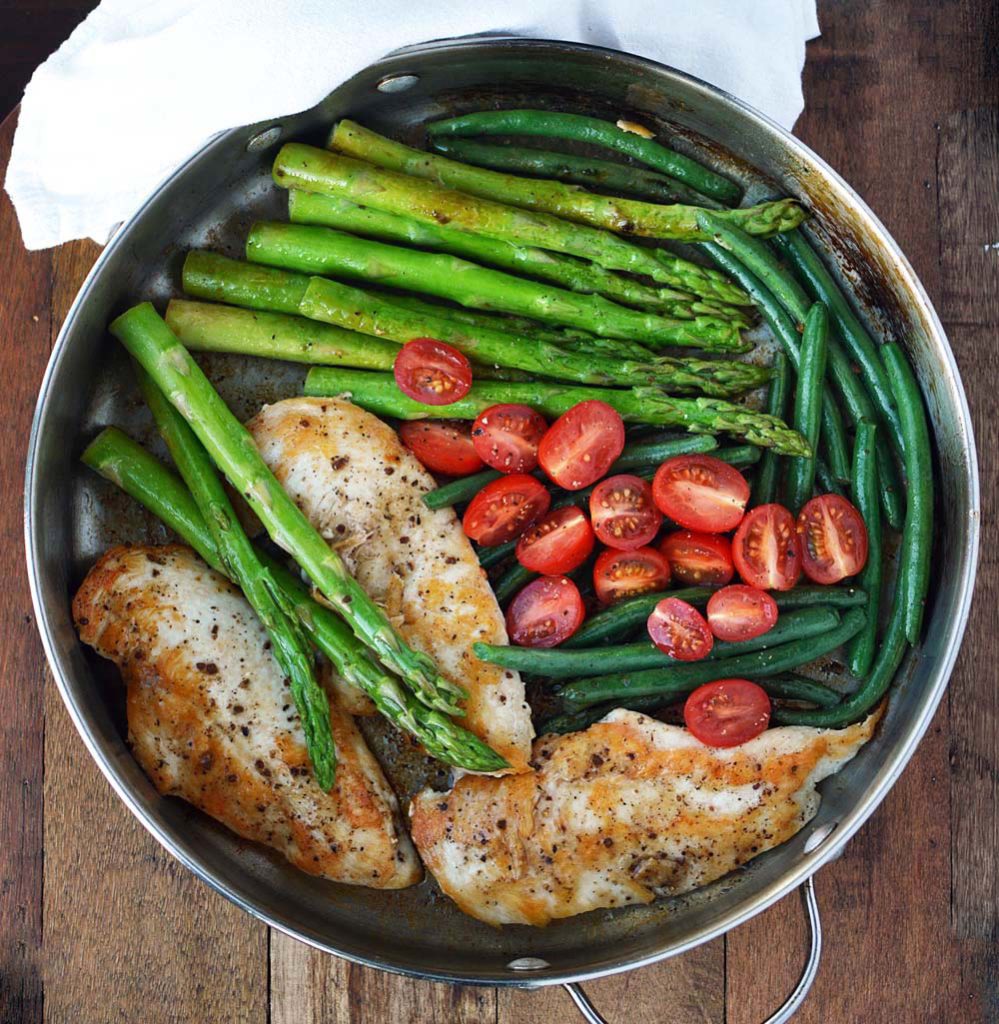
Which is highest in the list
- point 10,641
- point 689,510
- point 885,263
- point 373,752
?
point 885,263

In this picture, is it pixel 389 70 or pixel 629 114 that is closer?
pixel 389 70

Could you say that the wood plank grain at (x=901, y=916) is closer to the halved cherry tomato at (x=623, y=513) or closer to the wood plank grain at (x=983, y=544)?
the wood plank grain at (x=983, y=544)

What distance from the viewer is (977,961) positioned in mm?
3875

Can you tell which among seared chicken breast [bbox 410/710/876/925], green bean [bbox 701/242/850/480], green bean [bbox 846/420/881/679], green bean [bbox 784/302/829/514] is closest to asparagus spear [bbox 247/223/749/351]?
green bean [bbox 701/242/850/480]

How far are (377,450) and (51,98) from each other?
63.5 inches

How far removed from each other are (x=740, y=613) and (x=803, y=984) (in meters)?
1.26

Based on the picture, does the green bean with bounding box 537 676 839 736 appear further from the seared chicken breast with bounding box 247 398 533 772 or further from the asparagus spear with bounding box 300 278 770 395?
the asparagus spear with bounding box 300 278 770 395

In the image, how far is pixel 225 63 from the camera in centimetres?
336

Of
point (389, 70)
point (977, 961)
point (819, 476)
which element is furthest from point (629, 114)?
point (977, 961)

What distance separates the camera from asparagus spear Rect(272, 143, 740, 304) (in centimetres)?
359

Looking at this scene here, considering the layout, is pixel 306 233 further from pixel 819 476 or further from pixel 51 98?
pixel 819 476

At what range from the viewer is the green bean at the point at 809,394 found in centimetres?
360

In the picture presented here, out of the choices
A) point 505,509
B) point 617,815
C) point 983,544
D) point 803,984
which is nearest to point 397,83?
point 505,509

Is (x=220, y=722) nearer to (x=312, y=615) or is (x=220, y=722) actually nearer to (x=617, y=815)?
(x=312, y=615)
